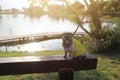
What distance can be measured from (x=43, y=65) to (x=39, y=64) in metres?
0.10

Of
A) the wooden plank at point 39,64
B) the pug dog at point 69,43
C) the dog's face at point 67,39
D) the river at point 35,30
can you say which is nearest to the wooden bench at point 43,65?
the wooden plank at point 39,64

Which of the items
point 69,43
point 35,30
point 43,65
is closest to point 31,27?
point 35,30

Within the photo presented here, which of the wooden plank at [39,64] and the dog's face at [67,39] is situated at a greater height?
the dog's face at [67,39]

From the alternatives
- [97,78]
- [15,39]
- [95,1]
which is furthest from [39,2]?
[15,39]

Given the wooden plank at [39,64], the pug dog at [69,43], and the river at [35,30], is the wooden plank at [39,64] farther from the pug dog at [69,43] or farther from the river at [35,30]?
the river at [35,30]

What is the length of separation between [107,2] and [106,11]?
30.8 inches

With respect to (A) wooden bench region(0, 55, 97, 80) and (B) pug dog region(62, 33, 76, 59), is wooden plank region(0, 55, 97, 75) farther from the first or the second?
(B) pug dog region(62, 33, 76, 59)

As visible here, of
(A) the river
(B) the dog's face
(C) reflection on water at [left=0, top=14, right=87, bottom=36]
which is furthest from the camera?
(C) reflection on water at [left=0, top=14, right=87, bottom=36]

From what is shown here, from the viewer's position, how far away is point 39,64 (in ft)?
18.4

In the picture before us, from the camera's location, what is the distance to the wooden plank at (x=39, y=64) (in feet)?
17.8

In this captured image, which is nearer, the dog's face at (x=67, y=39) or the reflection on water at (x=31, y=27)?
the dog's face at (x=67, y=39)

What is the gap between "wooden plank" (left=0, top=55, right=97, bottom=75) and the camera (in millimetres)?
5431

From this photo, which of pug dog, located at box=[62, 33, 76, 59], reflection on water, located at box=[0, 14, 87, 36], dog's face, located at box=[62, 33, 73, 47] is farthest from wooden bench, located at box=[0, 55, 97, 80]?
reflection on water, located at box=[0, 14, 87, 36]

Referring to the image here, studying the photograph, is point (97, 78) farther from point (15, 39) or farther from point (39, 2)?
point (15, 39)
